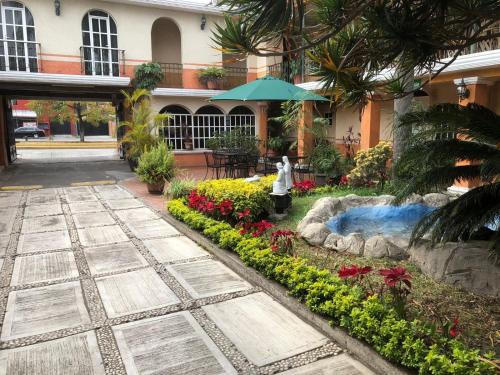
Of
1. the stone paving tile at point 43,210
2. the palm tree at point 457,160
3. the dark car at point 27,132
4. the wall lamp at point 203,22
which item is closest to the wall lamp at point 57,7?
the wall lamp at point 203,22

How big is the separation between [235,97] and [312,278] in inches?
234

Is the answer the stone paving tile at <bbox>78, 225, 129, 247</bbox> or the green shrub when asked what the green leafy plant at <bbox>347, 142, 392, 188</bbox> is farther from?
the stone paving tile at <bbox>78, 225, 129, 247</bbox>

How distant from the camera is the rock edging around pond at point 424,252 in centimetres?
392

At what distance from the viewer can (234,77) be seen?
53.1ft

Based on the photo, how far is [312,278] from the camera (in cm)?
395

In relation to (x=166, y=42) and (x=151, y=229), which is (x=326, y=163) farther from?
(x=166, y=42)

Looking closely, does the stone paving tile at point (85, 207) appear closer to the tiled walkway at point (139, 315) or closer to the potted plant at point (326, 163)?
the tiled walkway at point (139, 315)

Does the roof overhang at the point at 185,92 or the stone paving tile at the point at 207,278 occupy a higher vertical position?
the roof overhang at the point at 185,92

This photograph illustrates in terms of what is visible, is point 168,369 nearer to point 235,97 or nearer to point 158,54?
point 235,97

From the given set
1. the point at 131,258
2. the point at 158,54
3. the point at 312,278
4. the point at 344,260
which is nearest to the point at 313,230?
the point at 344,260

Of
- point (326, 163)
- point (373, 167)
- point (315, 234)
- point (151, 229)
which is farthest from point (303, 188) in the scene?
point (151, 229)

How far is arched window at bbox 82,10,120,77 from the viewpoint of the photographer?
1397 centimetres

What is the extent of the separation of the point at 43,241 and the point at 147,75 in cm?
905

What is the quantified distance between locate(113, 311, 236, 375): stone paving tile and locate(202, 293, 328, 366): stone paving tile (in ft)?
0.72
